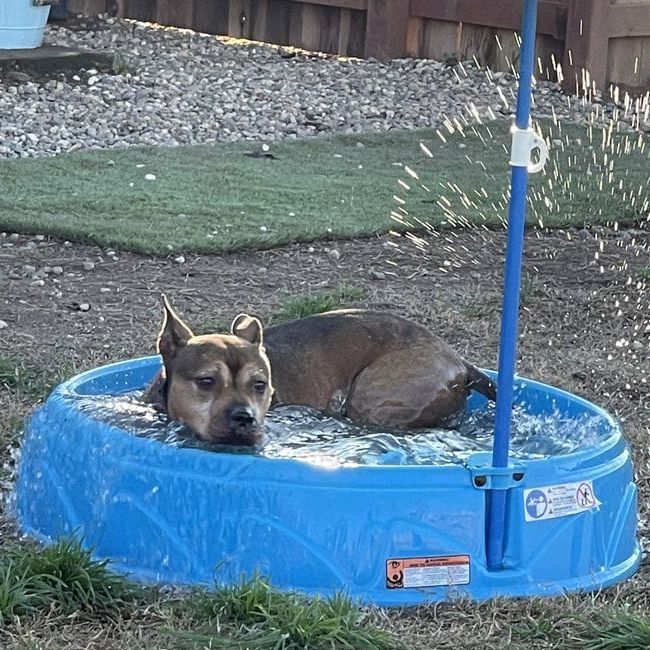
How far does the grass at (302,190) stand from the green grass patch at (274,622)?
13.8 ft

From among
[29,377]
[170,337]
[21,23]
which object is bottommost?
[29,377]

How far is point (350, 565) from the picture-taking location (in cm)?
392

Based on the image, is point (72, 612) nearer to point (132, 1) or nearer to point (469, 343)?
point (469, 343)

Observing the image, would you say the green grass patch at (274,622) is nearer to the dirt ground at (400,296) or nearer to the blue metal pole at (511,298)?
the blue metal pole at (511,298)

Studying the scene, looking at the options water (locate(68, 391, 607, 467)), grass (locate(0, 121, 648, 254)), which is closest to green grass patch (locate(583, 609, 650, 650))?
water (locate(68, 391, 607, 467))

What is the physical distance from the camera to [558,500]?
4.07m

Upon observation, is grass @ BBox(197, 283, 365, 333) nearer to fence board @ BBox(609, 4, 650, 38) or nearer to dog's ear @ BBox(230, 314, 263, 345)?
dog's ear @ BBox(230, 314, 263, 345)

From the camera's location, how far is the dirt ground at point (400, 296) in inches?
242

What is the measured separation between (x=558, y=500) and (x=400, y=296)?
325 cm

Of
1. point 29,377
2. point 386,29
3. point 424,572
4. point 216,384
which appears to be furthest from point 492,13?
point 424,572

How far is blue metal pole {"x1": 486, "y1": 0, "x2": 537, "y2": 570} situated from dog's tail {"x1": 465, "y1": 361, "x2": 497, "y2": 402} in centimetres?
124

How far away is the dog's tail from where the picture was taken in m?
5.24

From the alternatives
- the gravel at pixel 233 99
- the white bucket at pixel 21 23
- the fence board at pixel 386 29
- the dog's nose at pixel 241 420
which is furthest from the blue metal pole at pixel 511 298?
the fence board at pixel 386 29

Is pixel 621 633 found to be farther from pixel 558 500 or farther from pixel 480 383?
pixel 480 383
